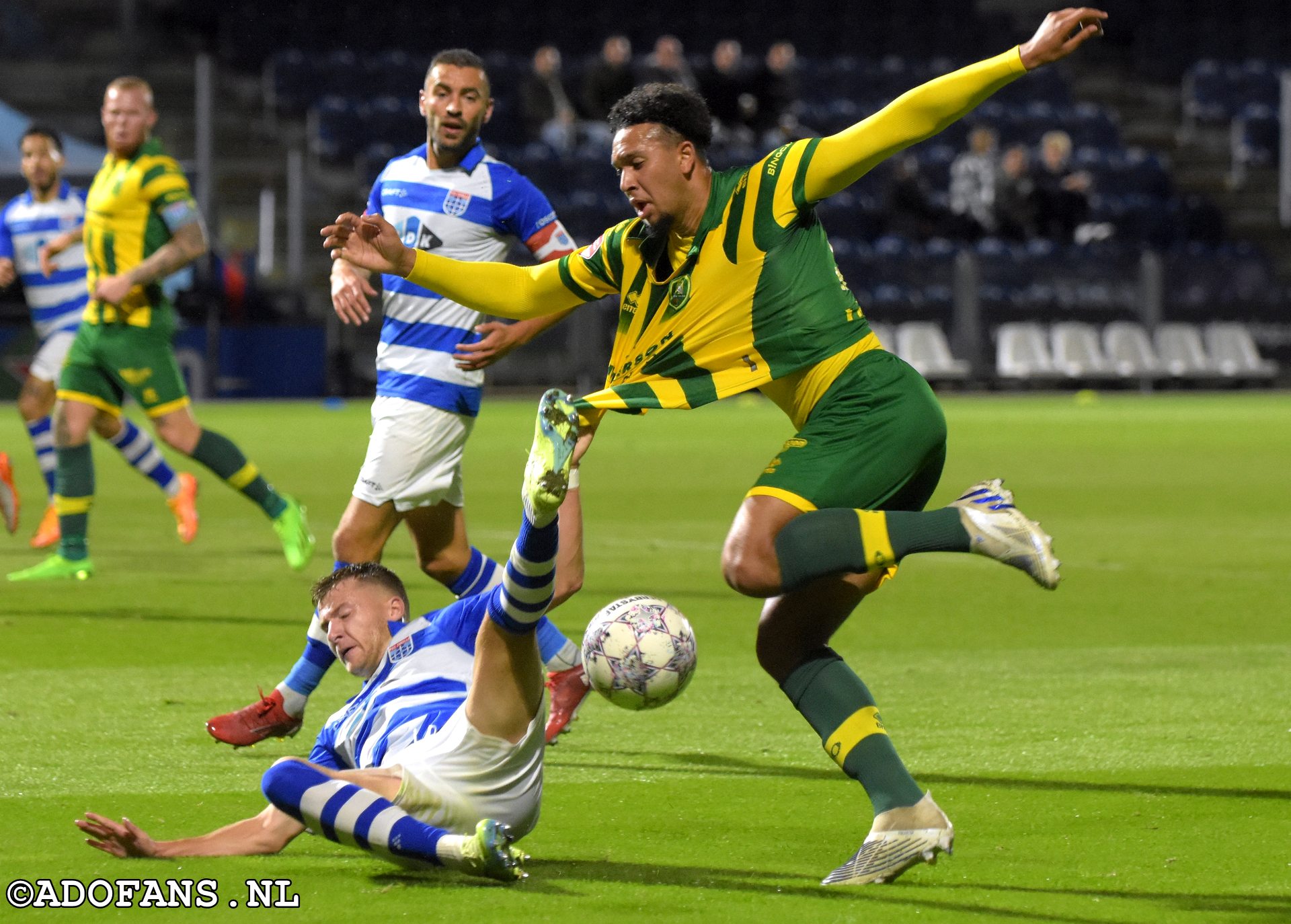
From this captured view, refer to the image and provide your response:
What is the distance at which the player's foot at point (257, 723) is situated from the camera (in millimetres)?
5516

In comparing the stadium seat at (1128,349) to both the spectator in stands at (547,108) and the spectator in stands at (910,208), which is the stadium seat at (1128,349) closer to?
the spectator in stands at (910,208)

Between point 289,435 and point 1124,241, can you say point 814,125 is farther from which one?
point 289,435

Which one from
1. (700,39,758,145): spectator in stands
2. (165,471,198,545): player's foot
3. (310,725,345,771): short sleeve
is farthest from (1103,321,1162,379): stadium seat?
(310,725,345,771): short sleeve

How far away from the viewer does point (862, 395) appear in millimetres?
4930

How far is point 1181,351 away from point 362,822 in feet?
84.4

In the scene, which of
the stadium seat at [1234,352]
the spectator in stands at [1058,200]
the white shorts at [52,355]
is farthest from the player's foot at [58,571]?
the stadium seat at [1234,352]

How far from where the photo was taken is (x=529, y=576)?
14.0 feet

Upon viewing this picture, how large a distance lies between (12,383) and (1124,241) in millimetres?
16090

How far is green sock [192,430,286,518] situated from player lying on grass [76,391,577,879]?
5.42 metres

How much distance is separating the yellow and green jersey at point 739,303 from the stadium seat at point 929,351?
21973 mm

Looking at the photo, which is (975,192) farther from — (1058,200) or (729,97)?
(729,97)

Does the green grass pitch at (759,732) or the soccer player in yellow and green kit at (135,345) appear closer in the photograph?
the green grass pitch at (759,732)

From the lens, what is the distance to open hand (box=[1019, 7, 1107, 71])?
4.69 metres

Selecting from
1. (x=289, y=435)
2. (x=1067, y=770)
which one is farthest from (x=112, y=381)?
(x=289, y=435)
